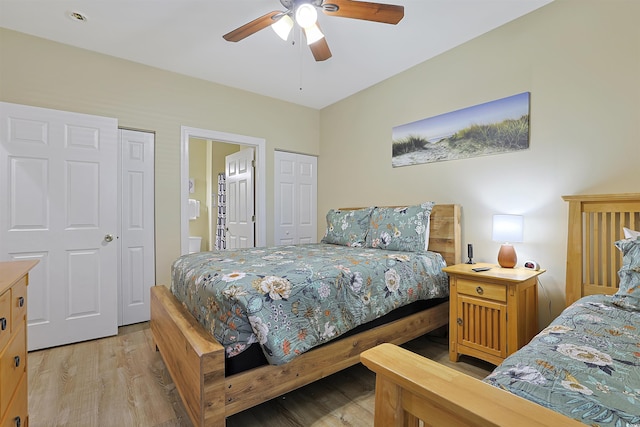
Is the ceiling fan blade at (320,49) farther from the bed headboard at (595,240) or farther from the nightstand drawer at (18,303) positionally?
the nightstand drawer at (18,303)

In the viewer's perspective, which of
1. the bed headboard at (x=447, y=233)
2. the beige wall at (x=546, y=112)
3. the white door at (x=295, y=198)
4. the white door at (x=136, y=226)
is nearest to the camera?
the beige wall at (x=546, y=112)

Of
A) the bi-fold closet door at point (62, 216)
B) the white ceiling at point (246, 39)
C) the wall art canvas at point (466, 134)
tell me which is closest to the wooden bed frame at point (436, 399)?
the wall art canvas at point (466, 134)

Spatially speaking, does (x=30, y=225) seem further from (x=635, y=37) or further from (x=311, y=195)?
(x=635, y=37)

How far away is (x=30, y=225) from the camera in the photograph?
260 cm

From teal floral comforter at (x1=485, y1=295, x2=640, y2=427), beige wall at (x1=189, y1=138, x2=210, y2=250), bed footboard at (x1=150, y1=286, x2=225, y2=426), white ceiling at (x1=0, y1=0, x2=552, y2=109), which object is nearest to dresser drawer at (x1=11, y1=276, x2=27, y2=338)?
bed footboard at (x1=150, y1=286, x2=225, y2=426)

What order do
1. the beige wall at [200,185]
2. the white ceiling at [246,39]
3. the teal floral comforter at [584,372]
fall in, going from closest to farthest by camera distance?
the teal floral comforter at [584,372], the white ceiling at [246,39], the beige wall at [200,185]

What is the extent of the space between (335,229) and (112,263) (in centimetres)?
225

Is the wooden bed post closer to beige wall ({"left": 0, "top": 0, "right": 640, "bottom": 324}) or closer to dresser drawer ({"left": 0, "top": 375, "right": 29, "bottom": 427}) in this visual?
beige wall ({"left": 0, "top": 0, "right": 640, "bottom": 324})

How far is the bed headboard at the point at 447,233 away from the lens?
281cm

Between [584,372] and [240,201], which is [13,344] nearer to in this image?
[584,372]

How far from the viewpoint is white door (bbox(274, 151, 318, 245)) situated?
429cm

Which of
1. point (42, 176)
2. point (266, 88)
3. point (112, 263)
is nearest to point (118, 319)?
point (112, 263)

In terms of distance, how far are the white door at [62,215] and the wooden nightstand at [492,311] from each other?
3.09 m

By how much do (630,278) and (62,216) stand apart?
407cm
